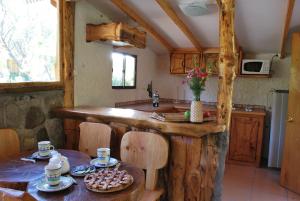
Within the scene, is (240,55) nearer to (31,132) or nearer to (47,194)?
(31,132)

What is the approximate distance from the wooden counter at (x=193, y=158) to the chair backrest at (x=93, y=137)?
332 mm

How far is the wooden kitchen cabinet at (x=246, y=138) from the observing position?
4.07 m

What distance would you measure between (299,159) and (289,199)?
20.0 inches

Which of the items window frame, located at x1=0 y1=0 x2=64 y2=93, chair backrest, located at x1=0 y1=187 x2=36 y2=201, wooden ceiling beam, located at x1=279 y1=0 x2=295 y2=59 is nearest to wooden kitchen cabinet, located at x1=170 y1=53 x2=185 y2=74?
wooden ceiling beam, located at x1=279 y1=0 x2=295 y2=59

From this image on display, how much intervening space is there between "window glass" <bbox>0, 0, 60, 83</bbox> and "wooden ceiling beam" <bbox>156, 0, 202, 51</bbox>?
1.25 meters

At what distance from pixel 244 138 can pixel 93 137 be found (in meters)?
2.76

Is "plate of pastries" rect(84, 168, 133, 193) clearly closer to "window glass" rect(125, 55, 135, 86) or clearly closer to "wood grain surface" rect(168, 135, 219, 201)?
"wood grain surface" rect(168, 135, 219, 201)

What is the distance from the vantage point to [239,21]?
3.30m

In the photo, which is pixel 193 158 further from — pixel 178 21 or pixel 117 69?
pixel 117 69

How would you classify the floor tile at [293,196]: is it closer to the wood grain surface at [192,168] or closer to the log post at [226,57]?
the wood grain surface at [192,168]

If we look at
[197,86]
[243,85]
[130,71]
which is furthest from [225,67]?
[243,85]

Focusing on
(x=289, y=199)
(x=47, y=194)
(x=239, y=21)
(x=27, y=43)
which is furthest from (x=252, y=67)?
(x=47, y=194)

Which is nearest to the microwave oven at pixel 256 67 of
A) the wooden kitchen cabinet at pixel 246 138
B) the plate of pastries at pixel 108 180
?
the wooden kitchen cabinet at pixel 246 138

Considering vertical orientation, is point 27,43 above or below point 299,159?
above
